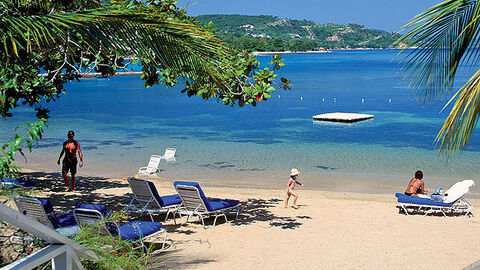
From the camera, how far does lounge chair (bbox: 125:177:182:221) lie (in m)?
9.46

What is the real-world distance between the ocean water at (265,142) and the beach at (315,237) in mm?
2515

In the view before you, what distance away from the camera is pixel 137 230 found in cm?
738

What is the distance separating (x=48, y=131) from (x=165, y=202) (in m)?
23.1

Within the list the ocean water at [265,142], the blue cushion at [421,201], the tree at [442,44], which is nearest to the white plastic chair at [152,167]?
the ocean water at [265,142]

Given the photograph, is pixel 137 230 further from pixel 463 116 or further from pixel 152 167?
pixel 152 167

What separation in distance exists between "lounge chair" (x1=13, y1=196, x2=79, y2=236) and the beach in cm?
128

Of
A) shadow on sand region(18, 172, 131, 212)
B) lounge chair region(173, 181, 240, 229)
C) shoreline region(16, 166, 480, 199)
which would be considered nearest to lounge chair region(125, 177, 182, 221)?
lounge chair region(173, 181, 240, 229)

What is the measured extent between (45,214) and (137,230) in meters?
1.22

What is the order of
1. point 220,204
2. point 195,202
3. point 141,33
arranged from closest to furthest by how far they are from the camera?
point 141,33, point 195,202, point 220,204

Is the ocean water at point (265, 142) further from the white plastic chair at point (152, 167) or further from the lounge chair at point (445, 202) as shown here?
the lounge chair at point (445, 202)

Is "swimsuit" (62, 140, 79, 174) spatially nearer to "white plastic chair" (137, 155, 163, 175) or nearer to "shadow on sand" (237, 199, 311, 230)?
"shadow on sand" (237, 199, 311, 230)

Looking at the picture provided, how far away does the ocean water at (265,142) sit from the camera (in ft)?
59.8

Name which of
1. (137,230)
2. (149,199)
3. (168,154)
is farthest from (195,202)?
(168,154)

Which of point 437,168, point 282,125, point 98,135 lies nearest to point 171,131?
point 98,135
